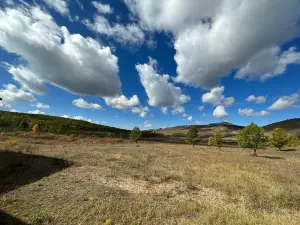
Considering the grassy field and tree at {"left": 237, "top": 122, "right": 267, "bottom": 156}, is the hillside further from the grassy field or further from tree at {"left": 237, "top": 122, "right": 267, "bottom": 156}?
the grassy field

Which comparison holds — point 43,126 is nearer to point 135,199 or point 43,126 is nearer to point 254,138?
point 254,138

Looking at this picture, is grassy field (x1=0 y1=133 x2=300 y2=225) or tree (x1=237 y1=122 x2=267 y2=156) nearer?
grassy field (x1=0 y1=133 x2=300 y2=225)

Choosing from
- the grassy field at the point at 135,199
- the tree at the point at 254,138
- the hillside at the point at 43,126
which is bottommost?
the grassy field at the point at 135,199

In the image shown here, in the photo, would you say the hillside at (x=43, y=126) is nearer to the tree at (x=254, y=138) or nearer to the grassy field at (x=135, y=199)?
the tree at (x=254, y=138)

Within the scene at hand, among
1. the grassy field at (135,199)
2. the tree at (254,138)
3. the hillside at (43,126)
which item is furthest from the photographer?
the hillside at (43,126)

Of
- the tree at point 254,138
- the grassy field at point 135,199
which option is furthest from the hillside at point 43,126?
the grassy field at point 135,199

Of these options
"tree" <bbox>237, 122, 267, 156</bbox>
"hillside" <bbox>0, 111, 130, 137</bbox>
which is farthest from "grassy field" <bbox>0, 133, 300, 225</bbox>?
"hillside" <bbox>0, 111, 130, 137</bbox>

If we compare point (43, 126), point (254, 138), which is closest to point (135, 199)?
point (254, 138)

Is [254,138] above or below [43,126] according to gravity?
below

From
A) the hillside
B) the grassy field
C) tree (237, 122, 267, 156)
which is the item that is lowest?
the grassy field

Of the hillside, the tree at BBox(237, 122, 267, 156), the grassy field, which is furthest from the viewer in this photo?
the hillside

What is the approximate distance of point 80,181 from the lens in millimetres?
14188

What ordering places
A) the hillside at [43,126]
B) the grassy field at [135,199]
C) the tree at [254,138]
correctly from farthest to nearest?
the hillside at [43,126], the tree at [254,138], the grassy field at [135,199]

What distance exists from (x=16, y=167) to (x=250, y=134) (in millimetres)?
51817
